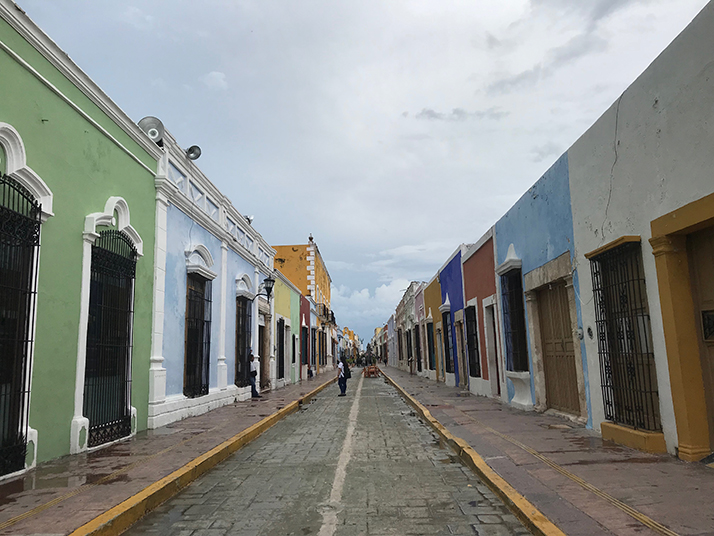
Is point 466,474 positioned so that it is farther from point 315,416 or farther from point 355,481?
point 315,416

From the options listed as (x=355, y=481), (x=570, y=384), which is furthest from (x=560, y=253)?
(x=355, y=481)

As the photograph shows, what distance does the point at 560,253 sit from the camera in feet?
28.5

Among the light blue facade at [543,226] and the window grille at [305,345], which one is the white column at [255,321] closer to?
the light blue facade at [543,226]

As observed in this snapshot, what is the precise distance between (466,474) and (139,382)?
20.1ft

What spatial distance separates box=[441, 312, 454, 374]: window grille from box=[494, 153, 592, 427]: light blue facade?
736 cm

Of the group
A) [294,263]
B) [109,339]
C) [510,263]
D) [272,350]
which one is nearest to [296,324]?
[272,350]

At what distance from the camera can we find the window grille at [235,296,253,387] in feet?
50.8

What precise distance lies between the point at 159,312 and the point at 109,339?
1733mm

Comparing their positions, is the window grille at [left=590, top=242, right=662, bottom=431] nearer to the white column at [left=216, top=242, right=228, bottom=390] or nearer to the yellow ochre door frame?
the yellow ochre door frame

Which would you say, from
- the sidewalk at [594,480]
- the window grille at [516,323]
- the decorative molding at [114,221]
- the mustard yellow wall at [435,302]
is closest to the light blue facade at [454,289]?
the mustard yellow wall at [435,302]

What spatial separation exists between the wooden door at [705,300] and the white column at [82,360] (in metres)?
7.77

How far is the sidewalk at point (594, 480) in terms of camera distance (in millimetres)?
3754

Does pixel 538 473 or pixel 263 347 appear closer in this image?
pixel 538 473

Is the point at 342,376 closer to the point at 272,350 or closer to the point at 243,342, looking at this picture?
the point at 272,350
